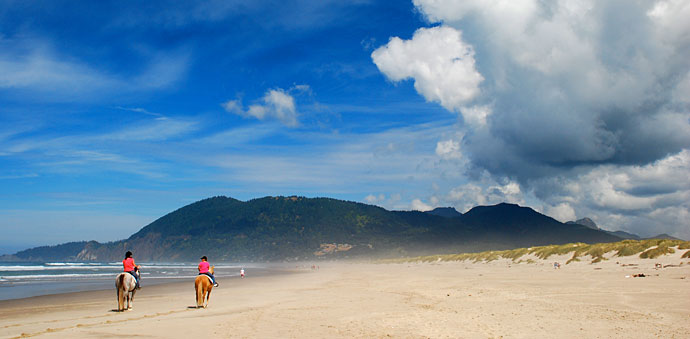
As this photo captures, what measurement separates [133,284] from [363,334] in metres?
12.2

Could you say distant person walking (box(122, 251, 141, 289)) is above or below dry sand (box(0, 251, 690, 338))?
above

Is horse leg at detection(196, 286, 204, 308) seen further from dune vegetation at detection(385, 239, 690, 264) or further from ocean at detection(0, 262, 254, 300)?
dune vegetation at detection(385, 239, 690, 264)

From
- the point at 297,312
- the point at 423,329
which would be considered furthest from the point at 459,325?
the point at 297,312

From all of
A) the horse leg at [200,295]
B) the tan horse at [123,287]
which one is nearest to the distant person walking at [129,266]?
the tan horse at [123,287]

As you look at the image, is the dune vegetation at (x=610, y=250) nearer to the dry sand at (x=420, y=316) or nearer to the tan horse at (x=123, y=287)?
the dry sand at (x=420, y=316)

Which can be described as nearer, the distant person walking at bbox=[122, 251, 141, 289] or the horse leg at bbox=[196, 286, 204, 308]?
the horse leg at bbox=[196, 286, 204, 308]

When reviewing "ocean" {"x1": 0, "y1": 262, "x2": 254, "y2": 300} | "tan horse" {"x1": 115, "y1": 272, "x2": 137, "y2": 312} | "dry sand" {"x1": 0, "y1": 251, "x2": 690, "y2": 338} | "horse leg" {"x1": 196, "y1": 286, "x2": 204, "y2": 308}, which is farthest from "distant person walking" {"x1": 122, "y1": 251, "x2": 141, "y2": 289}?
"ocean" {"x1": 0, "y1": 262, "x2": 254, "y2": 300}

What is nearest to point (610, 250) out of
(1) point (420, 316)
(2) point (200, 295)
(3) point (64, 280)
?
(1) point (420, 316)

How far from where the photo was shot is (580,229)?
195 metres

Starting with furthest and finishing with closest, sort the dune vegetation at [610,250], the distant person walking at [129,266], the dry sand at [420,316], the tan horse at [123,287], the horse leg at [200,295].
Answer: the dune vegetation at [610,250]
the distant person walking at [129,266]
the horse leg at [200,295]
the tan horse at [123,287]
the dry sand at [420,316]

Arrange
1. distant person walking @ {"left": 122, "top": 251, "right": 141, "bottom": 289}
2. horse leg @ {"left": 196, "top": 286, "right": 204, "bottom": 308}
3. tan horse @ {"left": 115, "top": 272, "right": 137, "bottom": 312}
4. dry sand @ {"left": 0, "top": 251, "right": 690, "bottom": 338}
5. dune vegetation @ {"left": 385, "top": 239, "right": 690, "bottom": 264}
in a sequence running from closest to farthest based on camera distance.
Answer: dry sand @ {"left": 0, "top": 251, "right": 690, "bottom": 338} < tan horse @ {"left": 115, "top": 272, "right": 137, "bottom": 312} < horse leg @ {"left": 196, "top": 286, "right": 204, "bottom": 308} < distant person walking @ {"left": 122, "top": 251, "right": 141, "bottom": 289} < dune vegetation @ {"left": 385, "top": 239, "right": 690, "bottom": 264}

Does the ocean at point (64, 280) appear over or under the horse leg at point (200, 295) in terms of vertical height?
under

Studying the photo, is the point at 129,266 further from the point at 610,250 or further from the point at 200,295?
the point at 610,250

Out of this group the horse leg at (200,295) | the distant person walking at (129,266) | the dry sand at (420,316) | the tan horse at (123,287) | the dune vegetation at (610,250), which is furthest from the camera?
the dune vegetation at (610,250)
